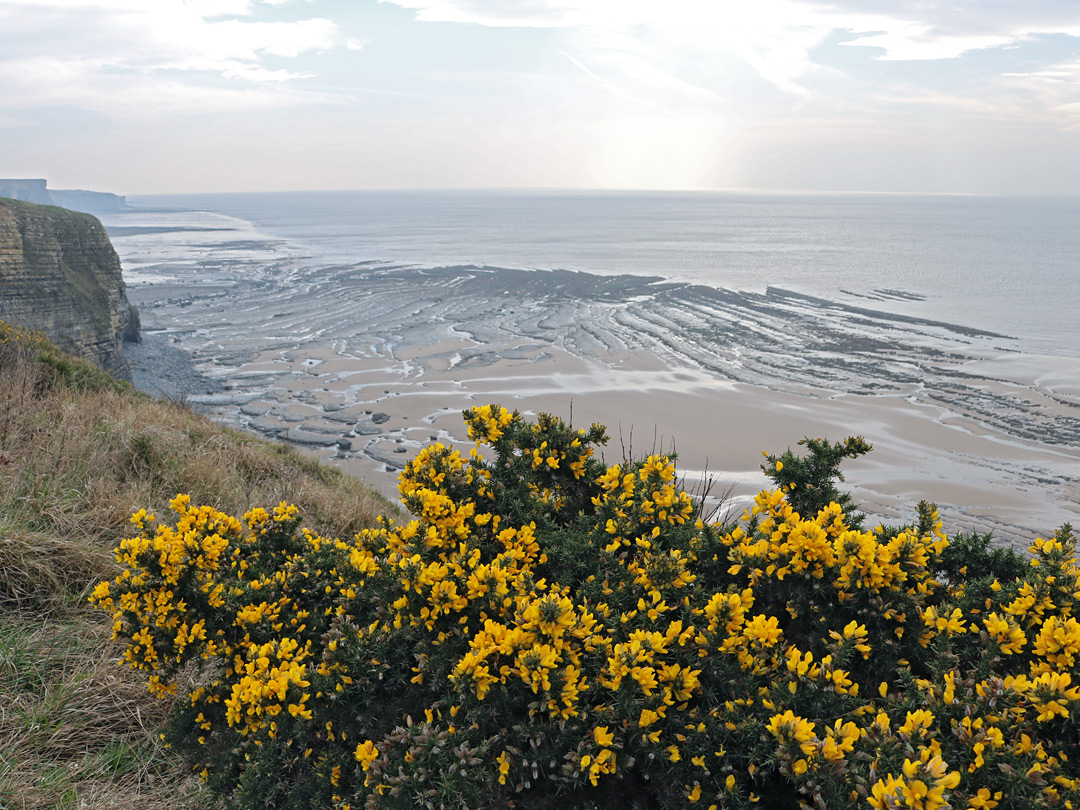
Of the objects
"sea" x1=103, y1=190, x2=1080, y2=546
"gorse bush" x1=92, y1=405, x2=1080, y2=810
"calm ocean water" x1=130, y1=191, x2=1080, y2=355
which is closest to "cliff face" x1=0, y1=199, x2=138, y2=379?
"sea" x1=103, y1=190, x2=1080, y2=546

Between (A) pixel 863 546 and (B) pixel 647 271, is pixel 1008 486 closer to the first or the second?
(A) pixel 863 546

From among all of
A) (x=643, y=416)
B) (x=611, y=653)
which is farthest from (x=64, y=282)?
(x=611, y=653)

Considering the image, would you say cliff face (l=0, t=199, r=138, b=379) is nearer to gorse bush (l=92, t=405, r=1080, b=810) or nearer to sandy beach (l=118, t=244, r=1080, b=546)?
sandy beach (l=118, t=244, r=1080, b=546)

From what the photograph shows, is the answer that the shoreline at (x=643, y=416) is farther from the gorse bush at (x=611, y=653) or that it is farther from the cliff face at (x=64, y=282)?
the gorse bush at (x=611, y=653)

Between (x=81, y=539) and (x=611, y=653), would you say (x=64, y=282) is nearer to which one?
(x=81, y=539)

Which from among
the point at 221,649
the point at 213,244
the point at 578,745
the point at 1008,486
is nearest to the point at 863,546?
the point at 578,745

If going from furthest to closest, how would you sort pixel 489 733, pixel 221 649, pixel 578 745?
pixel 221 649
pixel 489 733
pixel 578 745

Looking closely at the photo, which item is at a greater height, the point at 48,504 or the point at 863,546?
the point at 863,546
